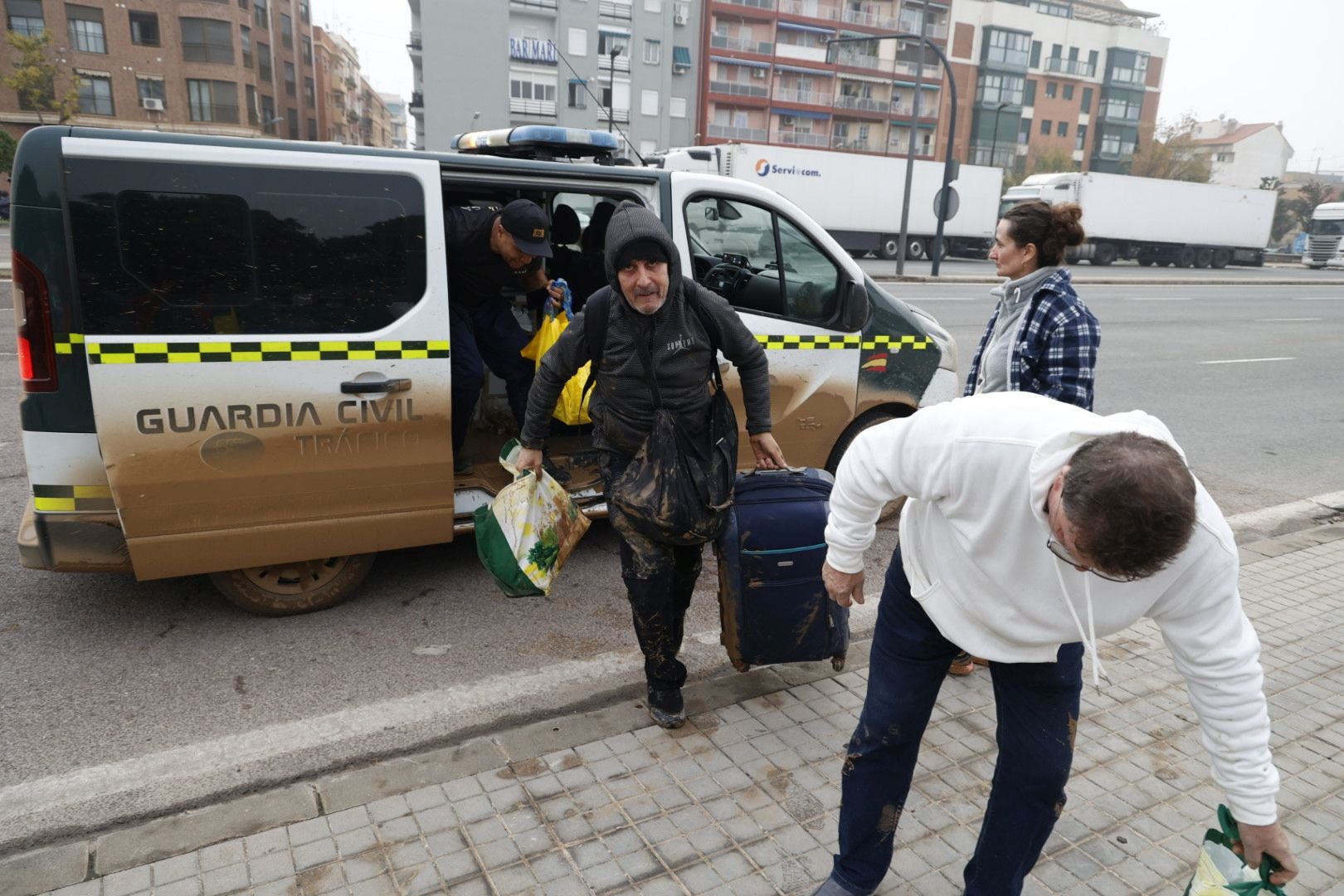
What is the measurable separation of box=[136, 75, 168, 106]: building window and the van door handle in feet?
188

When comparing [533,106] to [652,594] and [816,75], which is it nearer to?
[816,75]

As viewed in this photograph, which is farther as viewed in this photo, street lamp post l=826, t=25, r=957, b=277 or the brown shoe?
street lamp post l=826, t=25, r=957, b=277

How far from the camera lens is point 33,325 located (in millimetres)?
3189

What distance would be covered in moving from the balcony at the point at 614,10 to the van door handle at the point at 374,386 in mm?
54885

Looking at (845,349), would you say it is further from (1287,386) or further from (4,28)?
(4,28)

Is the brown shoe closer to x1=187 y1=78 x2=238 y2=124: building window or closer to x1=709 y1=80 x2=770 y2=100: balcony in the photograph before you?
x1=709 y1=80 x2=770 y2=100: balcony

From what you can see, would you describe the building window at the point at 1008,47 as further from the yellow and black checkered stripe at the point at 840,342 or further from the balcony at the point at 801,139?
the yellow and black checkered stripe at the point at 840,342

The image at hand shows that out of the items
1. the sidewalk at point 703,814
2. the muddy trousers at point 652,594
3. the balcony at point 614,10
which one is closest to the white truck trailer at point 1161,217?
the balcony at point 614,10

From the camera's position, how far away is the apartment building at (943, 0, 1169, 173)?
224 feet

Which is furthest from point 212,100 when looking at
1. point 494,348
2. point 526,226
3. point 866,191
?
point 526,226

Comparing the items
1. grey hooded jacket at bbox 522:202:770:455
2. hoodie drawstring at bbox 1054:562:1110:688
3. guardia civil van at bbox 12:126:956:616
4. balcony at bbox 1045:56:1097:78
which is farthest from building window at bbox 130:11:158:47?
balcony at bbox 1045:56:1097:78

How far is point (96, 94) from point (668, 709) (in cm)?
5910

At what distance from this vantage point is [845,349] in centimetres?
484

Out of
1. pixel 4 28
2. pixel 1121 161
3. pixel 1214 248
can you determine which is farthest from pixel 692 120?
pixel 1121 161
